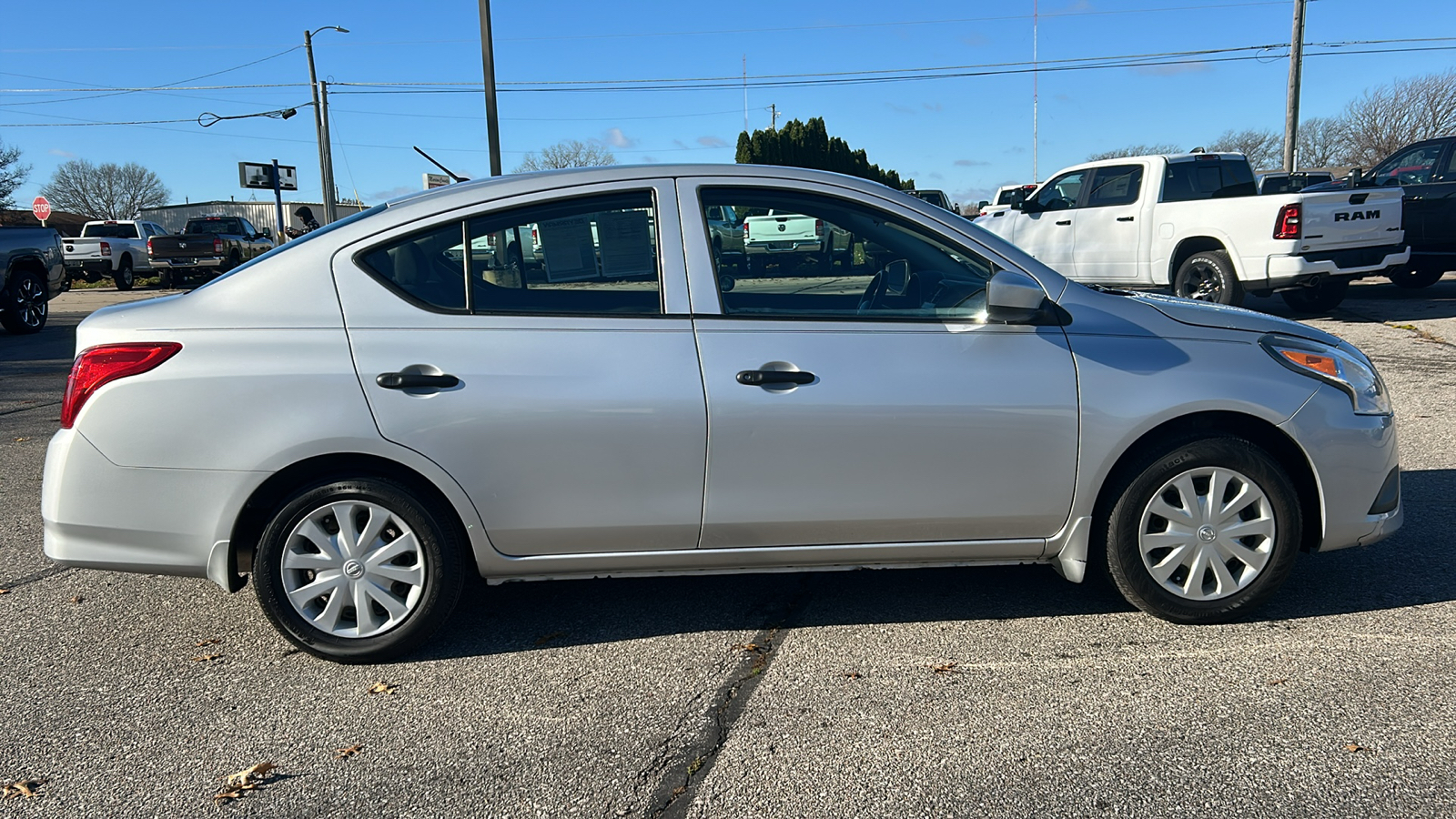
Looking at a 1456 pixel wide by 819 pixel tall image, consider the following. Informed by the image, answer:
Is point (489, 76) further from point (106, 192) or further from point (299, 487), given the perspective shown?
point (106, 192)

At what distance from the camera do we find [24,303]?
1500 centimetres

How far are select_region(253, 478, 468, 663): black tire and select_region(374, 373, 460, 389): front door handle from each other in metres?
0.34

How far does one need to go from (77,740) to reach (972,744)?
2711 millimetres

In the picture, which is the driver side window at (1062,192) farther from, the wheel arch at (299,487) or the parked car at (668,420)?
the wheel arch at (299,487)

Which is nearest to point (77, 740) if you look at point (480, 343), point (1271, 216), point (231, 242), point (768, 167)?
point (480, 343)

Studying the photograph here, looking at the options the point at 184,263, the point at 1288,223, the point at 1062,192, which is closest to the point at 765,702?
the point at 1288,223

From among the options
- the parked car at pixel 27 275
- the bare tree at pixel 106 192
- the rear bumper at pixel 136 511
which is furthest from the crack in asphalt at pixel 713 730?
the bare tree at pixel 106 192

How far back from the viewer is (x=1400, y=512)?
13.2 feet

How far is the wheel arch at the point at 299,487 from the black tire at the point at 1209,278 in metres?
10.4

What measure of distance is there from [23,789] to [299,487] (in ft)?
3.83

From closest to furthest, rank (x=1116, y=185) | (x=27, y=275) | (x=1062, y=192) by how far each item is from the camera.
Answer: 1. (x=1116, y=185)
2. (x=1062, y=192)
3. (x=27, y=275)

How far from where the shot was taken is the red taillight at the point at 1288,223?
11.3 metres

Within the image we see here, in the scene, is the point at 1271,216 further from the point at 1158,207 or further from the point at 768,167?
the point at 768,167

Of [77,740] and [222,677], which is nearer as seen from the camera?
[77,740]
